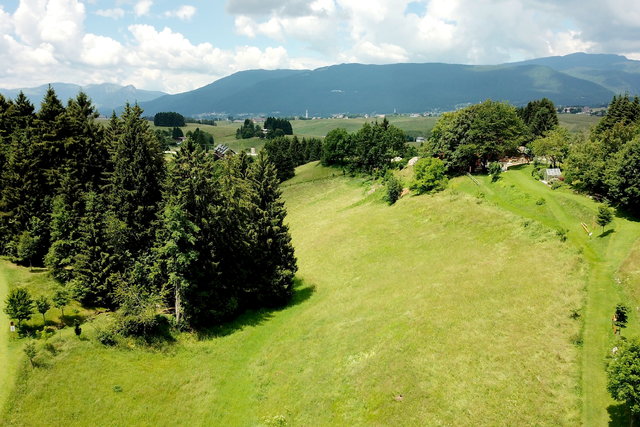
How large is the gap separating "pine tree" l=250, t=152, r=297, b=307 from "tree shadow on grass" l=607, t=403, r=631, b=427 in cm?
3237

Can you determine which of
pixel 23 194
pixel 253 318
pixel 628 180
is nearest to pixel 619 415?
pixel 253 318

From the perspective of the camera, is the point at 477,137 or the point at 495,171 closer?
the point at 495,171

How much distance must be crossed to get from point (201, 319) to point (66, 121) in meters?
32.4

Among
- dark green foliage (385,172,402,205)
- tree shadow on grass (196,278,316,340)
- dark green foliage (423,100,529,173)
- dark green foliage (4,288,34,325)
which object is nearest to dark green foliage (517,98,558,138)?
dark green foliage (423,100,529,173)

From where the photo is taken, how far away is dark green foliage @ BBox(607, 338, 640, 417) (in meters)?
20.2

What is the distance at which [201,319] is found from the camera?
41438mm

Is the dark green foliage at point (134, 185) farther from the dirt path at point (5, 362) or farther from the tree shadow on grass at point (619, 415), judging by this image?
the tree shadow on grass at point (619, 415)

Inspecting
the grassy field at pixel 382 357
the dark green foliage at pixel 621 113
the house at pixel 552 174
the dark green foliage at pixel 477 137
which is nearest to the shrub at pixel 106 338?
the grassy field at pixel 382 357

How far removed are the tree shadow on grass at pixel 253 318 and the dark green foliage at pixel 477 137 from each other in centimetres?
4467

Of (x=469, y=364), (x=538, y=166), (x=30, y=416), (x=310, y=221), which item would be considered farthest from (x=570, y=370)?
(x=310, y=221)

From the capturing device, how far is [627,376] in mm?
20531

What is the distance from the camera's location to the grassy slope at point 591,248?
83.7 feet

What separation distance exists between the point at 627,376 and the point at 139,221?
1717 inches

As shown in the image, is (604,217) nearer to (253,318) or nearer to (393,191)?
(393,191)
